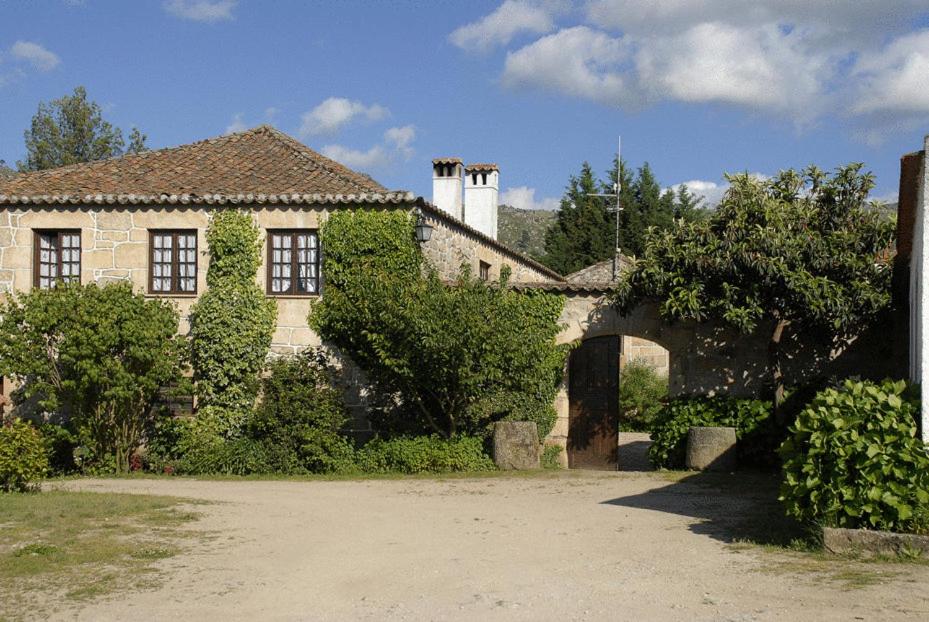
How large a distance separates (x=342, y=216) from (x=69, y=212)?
16.1ft

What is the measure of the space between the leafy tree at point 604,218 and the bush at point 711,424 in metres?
27.2

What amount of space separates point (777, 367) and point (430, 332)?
504cm

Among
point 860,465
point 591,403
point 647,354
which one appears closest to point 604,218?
point 647,354

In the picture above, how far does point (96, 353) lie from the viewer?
15039 millimetres

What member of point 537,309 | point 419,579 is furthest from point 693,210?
point 419,579

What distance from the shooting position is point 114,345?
50.1ft

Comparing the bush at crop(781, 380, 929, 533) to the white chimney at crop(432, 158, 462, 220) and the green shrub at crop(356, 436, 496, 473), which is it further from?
the white chimney at crop(432, 158, 462, 220)

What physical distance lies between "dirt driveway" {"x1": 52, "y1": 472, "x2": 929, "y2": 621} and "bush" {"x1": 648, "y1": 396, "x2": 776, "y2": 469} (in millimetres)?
2332

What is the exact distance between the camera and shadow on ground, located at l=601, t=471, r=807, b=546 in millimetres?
8750

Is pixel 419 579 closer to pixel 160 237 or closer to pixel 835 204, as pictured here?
pixel 835 204

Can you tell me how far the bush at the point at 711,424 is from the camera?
14.0 m

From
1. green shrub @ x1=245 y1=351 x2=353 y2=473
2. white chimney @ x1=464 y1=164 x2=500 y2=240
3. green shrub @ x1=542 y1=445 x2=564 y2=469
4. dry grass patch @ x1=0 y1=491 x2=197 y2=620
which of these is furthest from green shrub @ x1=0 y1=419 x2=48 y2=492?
white chimney @ x1=464 y1=164 x2=500 y2=240

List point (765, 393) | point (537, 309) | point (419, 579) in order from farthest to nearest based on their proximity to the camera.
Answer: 1. point (537, 309)
2. point (765, 393)
3. point (419, 579)

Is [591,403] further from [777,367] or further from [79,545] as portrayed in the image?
[79,545]
